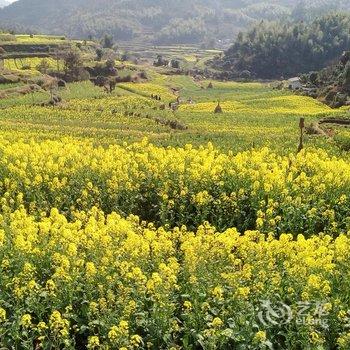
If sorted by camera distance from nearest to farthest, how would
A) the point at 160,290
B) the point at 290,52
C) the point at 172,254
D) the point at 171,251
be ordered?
1. the point at 160,290
2. the point at 171,251
3. the point at 172,254
4. the point at 290,52

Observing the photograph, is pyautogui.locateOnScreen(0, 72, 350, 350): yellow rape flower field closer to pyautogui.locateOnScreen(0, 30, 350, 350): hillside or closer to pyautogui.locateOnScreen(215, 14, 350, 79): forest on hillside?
pyautogui.locateOnScreen(0, 30, 350, 350): hillside

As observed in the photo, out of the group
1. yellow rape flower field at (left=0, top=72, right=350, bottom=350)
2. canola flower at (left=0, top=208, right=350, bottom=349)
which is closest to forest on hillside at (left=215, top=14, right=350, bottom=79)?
yellow rape flower field at (left=0, top=72, right=350, bottom=350)

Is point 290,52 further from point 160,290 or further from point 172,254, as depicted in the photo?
point 160,290

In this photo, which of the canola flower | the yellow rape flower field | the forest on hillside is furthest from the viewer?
the forest on hillside

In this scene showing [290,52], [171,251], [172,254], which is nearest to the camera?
[171,251]

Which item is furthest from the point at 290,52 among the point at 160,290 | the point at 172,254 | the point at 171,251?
the point at 160,290

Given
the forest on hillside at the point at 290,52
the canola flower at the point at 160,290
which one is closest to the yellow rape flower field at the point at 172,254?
the canola flower at the point at 160,290

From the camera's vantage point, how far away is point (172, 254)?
11.8 metres

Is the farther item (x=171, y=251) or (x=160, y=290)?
(x=171, y=251)

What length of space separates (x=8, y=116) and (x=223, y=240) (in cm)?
4167

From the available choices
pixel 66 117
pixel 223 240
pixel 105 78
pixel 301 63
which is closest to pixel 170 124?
pixel 66 117

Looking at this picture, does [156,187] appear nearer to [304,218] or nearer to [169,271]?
[304,218]

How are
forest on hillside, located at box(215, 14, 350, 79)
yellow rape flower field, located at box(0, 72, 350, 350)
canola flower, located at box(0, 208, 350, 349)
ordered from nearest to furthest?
canola flower, located at box(0, 208, 350, 349)
yellow rape flower field, located at box(0, 72, 350, 350)
forest on hillside, located at box(215, 14, 350, 79)

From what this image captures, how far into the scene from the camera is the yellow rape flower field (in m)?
8.82
